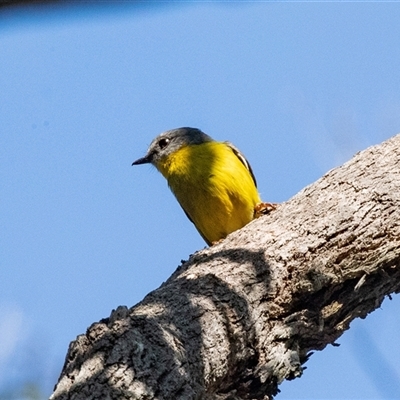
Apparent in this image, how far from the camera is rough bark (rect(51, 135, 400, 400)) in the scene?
11.0 feet

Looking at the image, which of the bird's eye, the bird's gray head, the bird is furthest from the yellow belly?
the bird's eye

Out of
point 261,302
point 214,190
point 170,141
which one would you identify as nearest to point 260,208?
point 214,190

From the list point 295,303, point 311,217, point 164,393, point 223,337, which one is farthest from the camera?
point 311,217

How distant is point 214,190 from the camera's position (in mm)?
6684

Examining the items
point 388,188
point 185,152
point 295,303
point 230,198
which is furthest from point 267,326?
point 185,152

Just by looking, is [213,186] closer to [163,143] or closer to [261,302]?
[163,143]

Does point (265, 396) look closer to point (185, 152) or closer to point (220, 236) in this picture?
point (220, 236)

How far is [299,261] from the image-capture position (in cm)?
432

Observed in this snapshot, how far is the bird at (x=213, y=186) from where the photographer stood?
663cm

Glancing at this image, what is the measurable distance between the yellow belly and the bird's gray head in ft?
1.65

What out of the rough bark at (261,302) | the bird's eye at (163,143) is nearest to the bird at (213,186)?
the bird's eye at (163,143)

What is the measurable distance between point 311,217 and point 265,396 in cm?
128

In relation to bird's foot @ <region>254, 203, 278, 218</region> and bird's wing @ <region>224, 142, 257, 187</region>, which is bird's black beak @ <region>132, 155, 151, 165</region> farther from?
bird's foot @ <region>254, 203, 278, 218</region>

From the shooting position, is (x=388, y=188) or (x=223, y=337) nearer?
(x=223, y=337)
